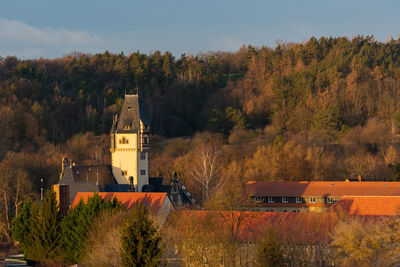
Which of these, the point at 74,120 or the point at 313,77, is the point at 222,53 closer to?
the point at 313,77

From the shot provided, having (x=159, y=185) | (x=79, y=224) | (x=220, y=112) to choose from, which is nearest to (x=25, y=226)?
(x=79, y=224)

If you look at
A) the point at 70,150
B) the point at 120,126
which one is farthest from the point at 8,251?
the point at 70,150

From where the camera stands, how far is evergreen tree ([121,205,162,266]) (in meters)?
28.0

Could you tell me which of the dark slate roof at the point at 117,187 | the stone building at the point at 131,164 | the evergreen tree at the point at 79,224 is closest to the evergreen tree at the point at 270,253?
the evergreen tree at the point at 79,224

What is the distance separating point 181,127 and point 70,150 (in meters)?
25.8

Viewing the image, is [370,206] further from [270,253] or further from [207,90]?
[207,90]

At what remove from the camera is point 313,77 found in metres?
97.0

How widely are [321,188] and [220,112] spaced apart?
37653 millimetres

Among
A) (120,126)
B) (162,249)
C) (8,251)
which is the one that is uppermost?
(120,126)

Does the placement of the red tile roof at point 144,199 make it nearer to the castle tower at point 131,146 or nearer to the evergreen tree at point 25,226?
the evergreen tree at point 25,226

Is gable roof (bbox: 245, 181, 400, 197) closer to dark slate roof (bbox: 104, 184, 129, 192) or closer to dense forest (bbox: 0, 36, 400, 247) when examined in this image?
dense forest (bbox: 0, 36, 400, 247)

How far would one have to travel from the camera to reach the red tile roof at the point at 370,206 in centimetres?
3845

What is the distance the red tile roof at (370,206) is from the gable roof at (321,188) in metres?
12.9

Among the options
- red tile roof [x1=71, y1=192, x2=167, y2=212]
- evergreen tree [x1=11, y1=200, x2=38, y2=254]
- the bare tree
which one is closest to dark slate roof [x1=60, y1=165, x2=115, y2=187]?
red tile roof [x1=71, y1=192, x2=167, y2=212]
